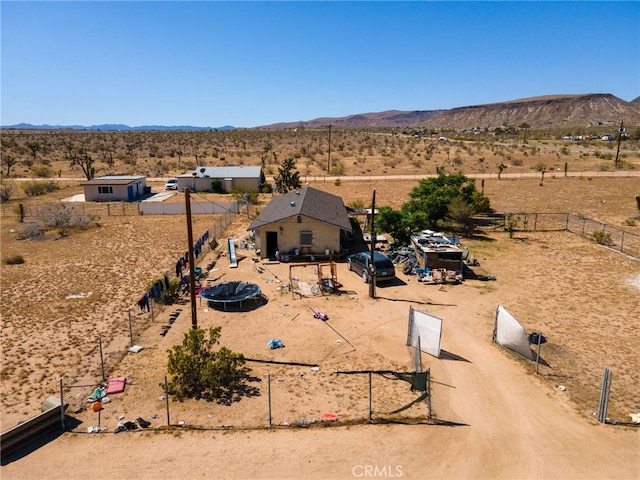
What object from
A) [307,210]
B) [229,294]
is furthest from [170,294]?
[307,210]

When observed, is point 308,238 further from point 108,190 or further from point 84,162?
point 84,162

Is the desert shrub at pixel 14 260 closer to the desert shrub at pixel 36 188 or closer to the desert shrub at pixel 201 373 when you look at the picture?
the desert shrub at pixel 201 373

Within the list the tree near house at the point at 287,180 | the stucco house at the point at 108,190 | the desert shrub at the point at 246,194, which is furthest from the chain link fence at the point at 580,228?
the stucco house at the point at 108,190

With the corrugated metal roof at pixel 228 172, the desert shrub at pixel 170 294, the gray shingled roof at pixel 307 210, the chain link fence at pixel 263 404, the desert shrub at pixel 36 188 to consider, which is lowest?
the chain link fence at pixel 263 404

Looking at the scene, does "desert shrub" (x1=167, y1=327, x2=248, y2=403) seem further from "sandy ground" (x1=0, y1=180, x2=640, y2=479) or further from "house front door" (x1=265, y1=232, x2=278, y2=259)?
"house front door" (x1=265, y1=232, x2=278, y2=259)

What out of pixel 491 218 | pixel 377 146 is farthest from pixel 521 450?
pixel 377 146
